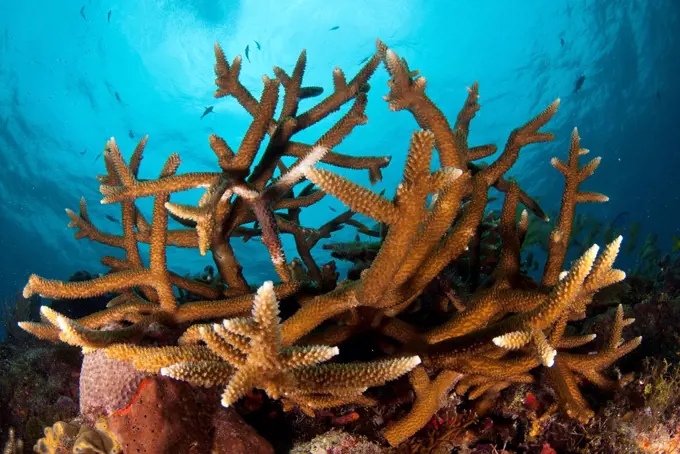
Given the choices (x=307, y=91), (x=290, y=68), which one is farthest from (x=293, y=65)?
(x=307, y=91)

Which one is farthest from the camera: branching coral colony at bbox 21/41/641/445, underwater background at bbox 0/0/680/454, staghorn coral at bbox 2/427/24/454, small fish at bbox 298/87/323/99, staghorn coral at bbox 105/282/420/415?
underwater background at bbox 0/0/680/454

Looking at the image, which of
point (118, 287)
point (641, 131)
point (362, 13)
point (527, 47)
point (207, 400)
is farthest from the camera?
point (641, 131)

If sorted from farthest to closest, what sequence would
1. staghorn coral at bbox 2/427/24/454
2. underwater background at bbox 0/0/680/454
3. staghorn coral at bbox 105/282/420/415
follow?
underwater background at bbox 0/0/680/454 < staghorn coral at bbox 2/427/24/454 < staghorn coral at bbox 105/282/420/415

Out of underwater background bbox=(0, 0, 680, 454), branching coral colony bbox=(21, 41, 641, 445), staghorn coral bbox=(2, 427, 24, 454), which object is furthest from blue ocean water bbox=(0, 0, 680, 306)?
staghorn coral bbox=(2, 427, 24, 454)

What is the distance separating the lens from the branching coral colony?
1.71 meters

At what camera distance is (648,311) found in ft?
13.1

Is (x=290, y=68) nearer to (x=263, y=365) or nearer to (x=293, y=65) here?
(x=293, y=65)

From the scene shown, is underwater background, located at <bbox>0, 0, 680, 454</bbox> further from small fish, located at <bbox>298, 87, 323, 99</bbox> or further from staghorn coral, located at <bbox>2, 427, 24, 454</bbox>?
staghorn coral, located at <bbox>2, 427, 24, 454</bbox>

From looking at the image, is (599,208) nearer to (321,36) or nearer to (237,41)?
(321,36)

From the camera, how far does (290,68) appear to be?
89.0ft

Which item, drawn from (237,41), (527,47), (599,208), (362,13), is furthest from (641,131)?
(237,41)

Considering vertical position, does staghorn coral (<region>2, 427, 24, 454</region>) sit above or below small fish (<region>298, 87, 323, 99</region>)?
below

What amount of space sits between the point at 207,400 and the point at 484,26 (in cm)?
2989

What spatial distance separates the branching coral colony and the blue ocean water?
19268mm
